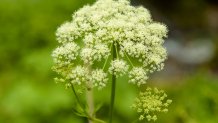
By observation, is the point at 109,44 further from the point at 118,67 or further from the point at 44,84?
the point at 44,84

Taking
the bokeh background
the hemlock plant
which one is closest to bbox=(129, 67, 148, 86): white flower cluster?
the hemlock plant

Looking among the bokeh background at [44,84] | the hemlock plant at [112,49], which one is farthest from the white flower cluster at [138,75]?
the bokeh background at [44,84]

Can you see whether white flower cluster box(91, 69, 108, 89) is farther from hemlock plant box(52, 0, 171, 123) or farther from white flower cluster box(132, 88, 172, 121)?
white flower cluster box(132, 88, 172, 121)

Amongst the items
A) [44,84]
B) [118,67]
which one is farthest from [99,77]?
[44,84]

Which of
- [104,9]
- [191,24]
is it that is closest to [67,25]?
[104,9]

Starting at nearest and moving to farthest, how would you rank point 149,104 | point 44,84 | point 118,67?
point 118,67 → point 149,104 → point 44,84

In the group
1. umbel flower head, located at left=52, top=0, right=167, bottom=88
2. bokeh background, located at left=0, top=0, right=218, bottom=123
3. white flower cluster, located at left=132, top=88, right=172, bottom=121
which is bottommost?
white flower cluster, located at left=132, top=88, right=172, bottom=121

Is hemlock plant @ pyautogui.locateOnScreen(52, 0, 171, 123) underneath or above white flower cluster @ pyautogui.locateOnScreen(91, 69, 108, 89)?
above

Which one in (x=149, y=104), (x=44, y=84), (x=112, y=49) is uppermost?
(x=44, y=84)
